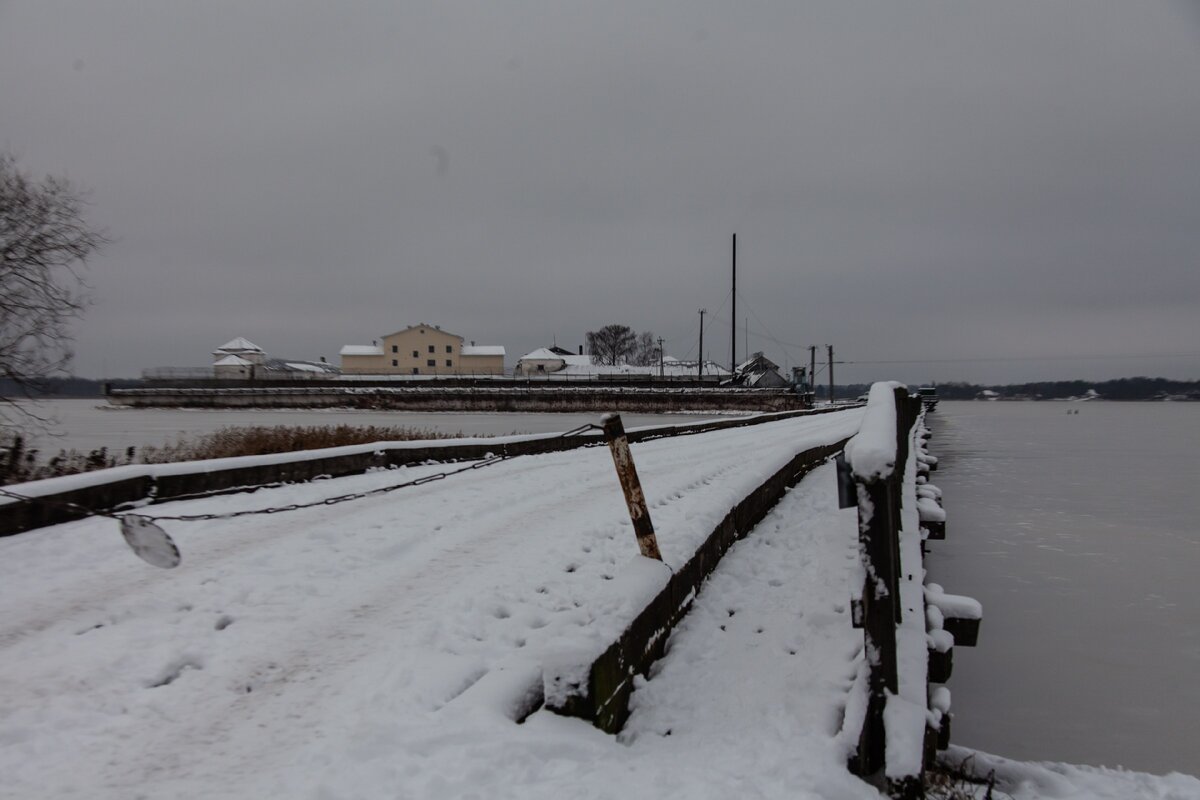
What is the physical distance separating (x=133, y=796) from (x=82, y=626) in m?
2.12

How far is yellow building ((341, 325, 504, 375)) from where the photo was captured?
101062 millimetres

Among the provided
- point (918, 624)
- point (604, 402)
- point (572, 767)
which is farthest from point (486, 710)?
point (604, 402)

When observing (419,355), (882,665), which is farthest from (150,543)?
(419,355)

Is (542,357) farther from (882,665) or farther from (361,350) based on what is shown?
(882,665)

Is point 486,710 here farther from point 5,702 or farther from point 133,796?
point 5,702

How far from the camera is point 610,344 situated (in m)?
131

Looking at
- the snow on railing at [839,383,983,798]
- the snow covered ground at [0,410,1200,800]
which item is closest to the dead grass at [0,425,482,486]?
the snow covered ground at [0,410,1200,800]

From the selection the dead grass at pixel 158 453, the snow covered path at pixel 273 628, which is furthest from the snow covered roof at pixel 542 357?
the snow covered path at pixel 273 628

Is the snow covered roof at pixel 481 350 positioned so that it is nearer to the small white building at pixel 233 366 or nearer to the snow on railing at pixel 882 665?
the small white building at pixel 233 366

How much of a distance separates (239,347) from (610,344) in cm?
6375

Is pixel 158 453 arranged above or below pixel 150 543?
below

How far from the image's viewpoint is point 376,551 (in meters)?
6.33

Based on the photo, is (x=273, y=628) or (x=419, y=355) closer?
(x=273, y=628)

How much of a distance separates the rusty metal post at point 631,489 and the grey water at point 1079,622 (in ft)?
8.56
